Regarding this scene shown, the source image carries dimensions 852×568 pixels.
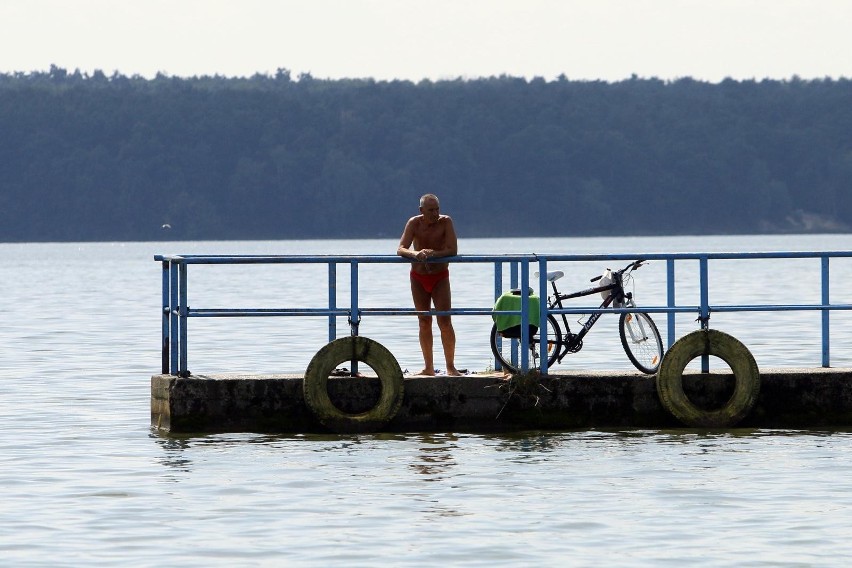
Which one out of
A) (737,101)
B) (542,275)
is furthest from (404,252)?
(737,101)

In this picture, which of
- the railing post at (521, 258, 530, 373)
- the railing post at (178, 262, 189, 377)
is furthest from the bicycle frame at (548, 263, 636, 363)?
the railing post at (178, 262, 189, 377)

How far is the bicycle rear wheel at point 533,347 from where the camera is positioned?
16.3m

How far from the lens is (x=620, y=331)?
55.6 ft

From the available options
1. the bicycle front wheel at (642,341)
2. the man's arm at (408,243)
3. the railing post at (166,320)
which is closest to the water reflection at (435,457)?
the man's arm at (408,243)

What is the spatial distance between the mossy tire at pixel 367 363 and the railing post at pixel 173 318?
1.22 metres

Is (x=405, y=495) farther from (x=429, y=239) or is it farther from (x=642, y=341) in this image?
(x=642, y=341)

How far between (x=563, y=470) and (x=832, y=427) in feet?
11.1

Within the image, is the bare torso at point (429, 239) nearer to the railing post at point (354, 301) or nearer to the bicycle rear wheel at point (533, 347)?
the railing post at point (354, 301)

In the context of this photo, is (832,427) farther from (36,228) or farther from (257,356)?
(36,228)

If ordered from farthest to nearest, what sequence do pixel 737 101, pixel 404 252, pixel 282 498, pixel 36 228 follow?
1. pixel 737 101
2. pixel 36 228
3. pixel 404 252
4. pixel 282 498

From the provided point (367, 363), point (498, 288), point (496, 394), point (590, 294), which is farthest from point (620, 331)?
point (367, 363)

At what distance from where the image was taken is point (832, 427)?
1645 centimetres

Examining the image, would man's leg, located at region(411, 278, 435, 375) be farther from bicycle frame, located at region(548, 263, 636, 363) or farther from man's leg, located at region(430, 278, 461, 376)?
bicycle frame, located at region(548, 263, 636, 363)

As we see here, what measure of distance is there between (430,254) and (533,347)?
4.57 ft
